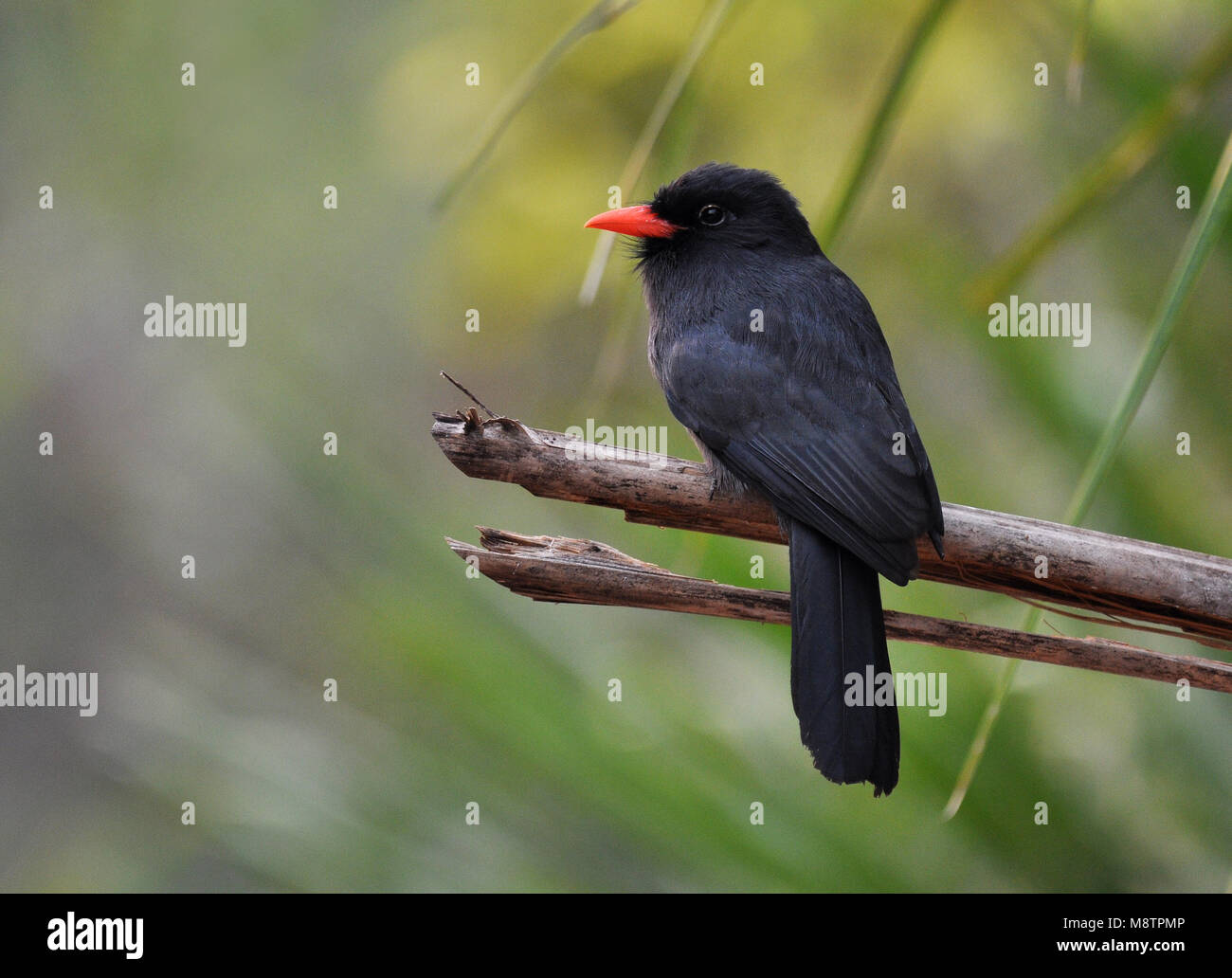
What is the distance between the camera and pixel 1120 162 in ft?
8.32

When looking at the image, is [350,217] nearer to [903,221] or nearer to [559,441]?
[903,221]

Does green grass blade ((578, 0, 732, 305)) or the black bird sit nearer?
green grass blade ((578, 0, 732, 305))

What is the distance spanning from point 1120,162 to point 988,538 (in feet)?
2.62

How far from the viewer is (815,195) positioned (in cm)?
526

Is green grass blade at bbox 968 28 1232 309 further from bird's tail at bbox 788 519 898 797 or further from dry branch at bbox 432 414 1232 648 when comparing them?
bird's tail at bbox 788 519 898 797

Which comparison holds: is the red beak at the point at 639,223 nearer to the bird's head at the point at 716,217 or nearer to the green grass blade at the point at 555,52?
the bird's head at the point at 716,217

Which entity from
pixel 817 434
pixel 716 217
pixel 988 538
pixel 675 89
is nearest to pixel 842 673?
pixel 988 538

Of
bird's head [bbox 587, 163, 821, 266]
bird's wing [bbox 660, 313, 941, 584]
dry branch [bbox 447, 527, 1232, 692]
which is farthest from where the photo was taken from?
bird's head [bbox 587, 163, 821, 266]

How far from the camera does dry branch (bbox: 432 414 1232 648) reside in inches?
92.8

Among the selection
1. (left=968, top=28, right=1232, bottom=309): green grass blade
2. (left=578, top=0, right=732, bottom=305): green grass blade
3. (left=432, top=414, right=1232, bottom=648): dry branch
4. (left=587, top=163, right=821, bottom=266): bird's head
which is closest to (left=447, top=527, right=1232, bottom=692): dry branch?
(left=432, top=414, right=1232, bottom=648): dry branch

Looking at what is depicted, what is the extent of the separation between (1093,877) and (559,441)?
1753mm

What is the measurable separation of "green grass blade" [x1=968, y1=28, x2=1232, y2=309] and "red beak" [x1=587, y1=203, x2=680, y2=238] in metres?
1.08

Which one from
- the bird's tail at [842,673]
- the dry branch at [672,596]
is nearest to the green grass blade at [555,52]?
the dry branch at [672,596]

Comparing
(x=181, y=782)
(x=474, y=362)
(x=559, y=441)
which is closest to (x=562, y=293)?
(x=474, y=362)
